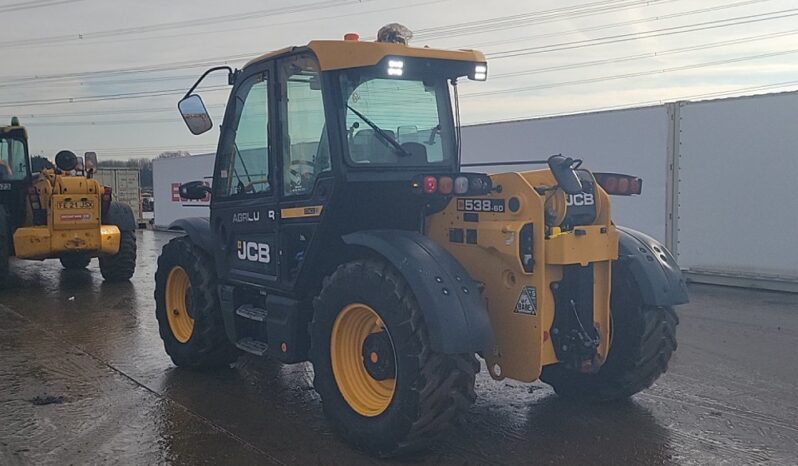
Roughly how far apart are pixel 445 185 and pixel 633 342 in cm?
169

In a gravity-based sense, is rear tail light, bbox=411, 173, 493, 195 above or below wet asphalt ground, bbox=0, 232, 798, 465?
above

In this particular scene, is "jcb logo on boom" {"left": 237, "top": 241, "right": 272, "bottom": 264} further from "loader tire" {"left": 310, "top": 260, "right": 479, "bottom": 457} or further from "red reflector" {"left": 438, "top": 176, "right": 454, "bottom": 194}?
"red reflector" {"left": 438, "top": 176, "right": 454, "bottom": 194}

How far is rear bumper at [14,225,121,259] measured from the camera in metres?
11.1

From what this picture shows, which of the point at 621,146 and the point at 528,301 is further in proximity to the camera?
the point at 621,146

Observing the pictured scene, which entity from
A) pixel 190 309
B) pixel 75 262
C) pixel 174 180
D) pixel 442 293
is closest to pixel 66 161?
pixel 75 262

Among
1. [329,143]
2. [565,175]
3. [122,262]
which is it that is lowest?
[122,262]

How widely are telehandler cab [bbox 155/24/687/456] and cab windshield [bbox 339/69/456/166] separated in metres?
0.01

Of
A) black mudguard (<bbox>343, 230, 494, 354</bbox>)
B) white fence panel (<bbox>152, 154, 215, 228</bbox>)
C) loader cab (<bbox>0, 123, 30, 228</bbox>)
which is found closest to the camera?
black mudguard (<bbox>343, 230, 494, 354</bbox>)

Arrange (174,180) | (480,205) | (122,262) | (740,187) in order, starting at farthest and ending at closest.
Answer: (174,180) < (122,262) < (740,187) < (480,205)

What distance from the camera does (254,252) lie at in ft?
17.7

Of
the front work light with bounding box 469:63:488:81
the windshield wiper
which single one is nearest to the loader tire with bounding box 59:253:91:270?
the windshield wiper

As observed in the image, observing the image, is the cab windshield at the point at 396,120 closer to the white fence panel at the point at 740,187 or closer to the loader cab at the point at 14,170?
the white fence panel at the point at 740,187

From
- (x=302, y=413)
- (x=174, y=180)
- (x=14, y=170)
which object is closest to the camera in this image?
(x=302, y=413)

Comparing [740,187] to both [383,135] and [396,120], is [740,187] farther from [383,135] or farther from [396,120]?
[383,135]
